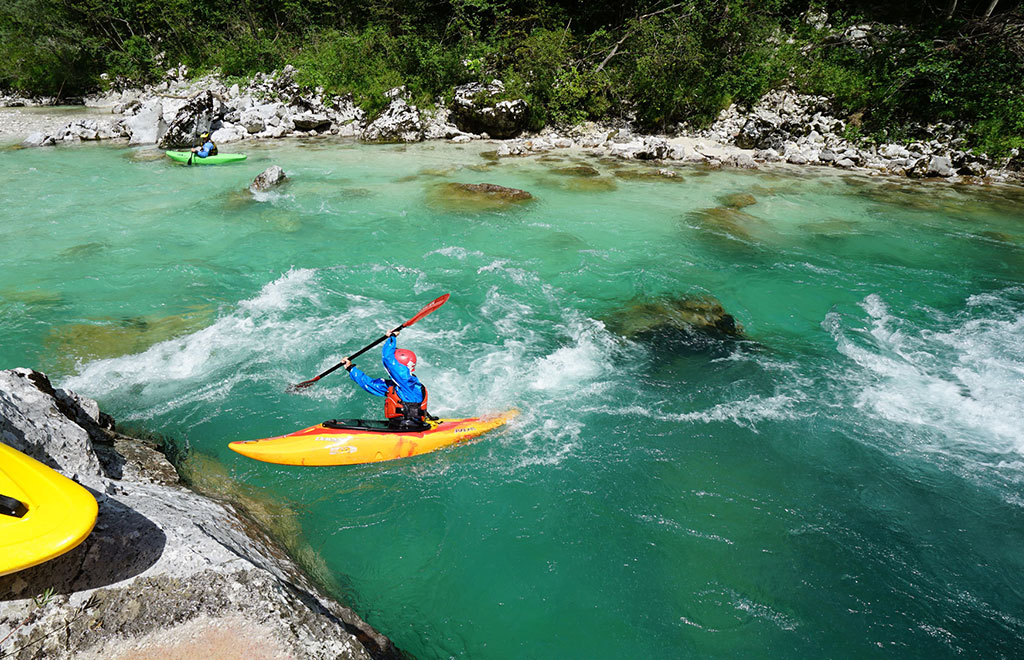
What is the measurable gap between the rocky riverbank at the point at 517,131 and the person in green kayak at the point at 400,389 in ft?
38.2

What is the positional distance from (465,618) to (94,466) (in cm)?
235

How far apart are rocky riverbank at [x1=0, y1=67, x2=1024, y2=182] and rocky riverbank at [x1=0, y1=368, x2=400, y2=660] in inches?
531

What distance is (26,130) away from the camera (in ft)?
55.2

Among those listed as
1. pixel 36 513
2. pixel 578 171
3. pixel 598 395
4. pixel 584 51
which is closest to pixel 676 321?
pixel 598 395

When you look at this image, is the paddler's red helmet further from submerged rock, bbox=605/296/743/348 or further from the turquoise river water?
submerged rock, bbox=605/296/743/348

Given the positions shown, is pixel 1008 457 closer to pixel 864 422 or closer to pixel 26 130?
pixel 864 422

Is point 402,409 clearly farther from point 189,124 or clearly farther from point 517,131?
point 189,124

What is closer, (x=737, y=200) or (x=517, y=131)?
(x=737, y=200)

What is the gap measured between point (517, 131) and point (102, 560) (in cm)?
1662

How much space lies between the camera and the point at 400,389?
447 cm

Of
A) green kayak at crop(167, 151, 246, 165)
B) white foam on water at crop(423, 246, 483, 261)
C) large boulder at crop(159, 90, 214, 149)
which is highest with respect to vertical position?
large boulder at crop(159, 90, 214, 149)

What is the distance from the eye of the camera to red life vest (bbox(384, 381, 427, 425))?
4457 mm

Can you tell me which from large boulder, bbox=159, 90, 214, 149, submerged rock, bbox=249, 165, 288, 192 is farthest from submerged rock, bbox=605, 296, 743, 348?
large boulder, bbox=159, 90, 214, 149

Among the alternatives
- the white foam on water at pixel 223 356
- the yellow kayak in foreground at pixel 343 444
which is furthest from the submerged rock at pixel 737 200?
the yellow kayak in foreground at pixel 343 444
